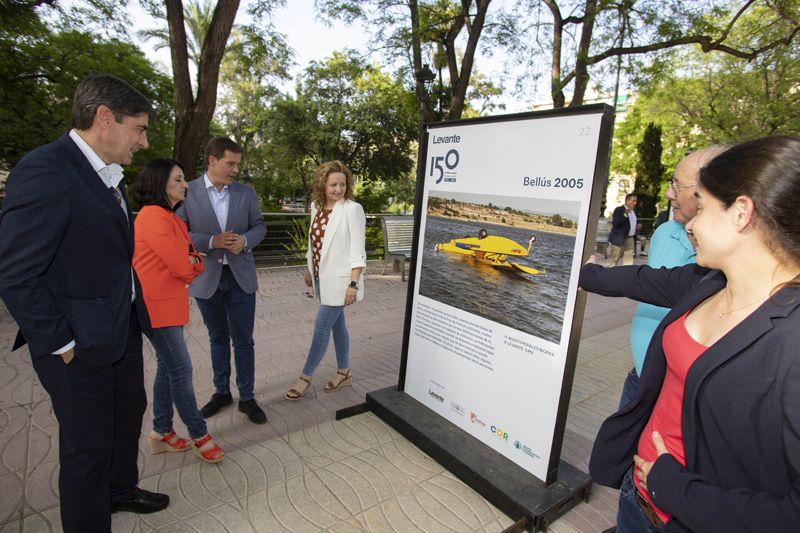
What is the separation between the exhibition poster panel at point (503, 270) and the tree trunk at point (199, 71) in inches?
214

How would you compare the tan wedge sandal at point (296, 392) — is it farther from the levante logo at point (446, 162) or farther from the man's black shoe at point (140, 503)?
the levante logo at point (446, 162)

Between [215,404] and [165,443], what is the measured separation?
0.56m

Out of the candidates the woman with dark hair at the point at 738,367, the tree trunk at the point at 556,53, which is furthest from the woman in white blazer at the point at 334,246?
the tree trunk at the point at 556,53

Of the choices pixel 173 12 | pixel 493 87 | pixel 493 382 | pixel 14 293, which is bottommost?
pixel 493 382

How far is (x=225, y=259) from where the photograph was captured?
3242mm

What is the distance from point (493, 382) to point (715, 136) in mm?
26538

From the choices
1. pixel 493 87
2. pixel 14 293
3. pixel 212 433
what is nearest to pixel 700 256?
pixel 14 293

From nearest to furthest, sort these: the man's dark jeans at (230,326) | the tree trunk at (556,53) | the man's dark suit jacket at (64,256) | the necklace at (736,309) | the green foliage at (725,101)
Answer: the necklace at (736,309), the man's dark suit jacket at (64,256), the man's dark jeans at (230,326), the tree trunk at (556,53), the green foliage at (725,101)

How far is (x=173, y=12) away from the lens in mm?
6883

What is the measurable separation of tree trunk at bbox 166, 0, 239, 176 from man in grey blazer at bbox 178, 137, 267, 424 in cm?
451

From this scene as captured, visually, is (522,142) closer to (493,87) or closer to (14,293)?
(14,293)

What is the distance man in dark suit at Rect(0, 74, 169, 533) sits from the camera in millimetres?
1699

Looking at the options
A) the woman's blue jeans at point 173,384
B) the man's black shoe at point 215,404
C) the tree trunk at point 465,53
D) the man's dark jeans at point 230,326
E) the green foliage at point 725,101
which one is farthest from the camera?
the green foliage at point 725,101

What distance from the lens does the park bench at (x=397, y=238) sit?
8750mm
